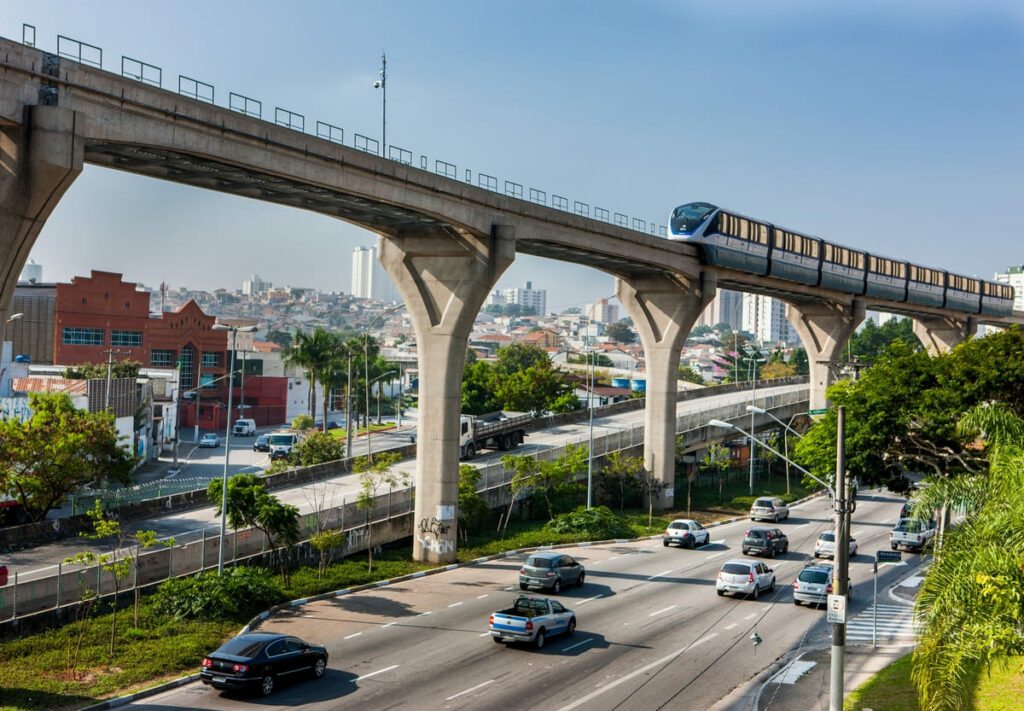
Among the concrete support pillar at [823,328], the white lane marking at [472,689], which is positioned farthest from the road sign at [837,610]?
the concrete support pillar at [823,328]

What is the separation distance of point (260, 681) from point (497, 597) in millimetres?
14160

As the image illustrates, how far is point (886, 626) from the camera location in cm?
3466

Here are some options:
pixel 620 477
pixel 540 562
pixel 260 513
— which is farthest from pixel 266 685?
pixel 620 477

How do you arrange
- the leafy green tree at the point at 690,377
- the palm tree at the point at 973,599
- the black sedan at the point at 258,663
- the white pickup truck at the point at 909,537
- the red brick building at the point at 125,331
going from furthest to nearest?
the leafy green tree at the point at 690,377 → the red brick building at the point at 125,331 → the white pickup truck at the point at 909,537 → the black sedan at the point at 258,663 → the palm tree at the point at 973,599

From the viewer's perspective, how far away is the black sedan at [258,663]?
23.8 metres

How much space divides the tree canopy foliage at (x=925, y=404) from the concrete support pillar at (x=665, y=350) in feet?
59.2

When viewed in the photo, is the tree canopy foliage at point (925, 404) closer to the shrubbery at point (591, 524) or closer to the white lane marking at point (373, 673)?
the shrubbery at point (591, 524)

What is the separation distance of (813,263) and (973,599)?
57.0m

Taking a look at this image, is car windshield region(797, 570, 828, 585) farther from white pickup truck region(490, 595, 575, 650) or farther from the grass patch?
white pickup truck region(490, 595, 575, 650)

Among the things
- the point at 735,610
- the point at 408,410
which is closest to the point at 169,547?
the point at 735,610

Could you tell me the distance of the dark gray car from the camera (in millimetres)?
37688

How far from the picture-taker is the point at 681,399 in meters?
100

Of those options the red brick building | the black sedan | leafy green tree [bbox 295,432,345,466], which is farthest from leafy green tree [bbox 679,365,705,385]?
the black sedan

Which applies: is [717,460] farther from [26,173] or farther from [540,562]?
[26,173]
